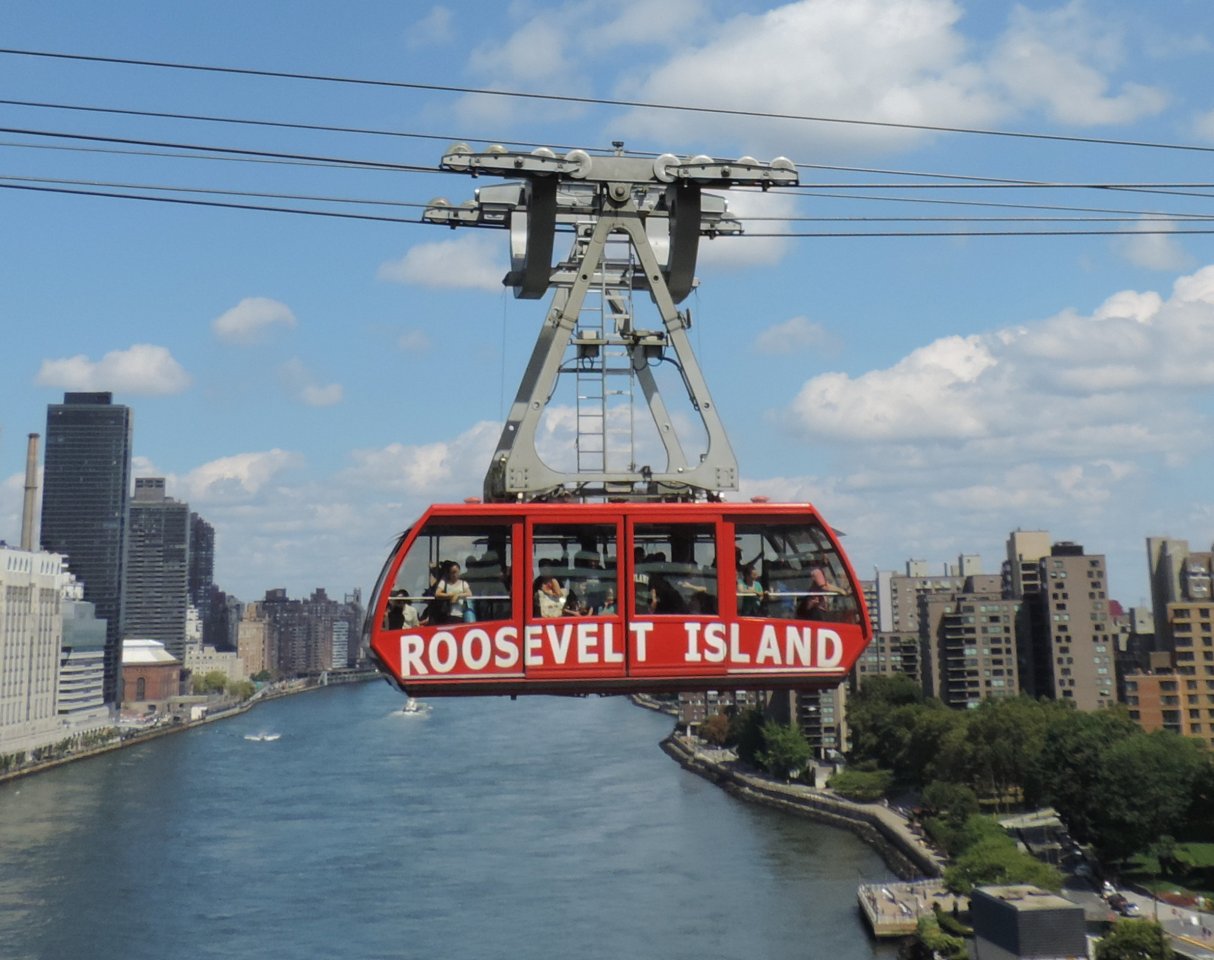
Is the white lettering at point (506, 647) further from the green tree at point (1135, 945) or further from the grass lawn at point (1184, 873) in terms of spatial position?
the grass lawn at point (1184, 873)

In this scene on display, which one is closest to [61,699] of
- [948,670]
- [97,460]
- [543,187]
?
[948,670]

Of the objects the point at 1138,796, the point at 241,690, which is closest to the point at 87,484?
the point at 241,690

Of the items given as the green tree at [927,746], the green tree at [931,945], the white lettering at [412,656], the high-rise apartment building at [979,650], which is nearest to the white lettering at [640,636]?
the white lettering at [412,656]

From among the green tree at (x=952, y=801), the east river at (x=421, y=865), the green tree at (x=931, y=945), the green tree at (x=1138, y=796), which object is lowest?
the green tree at (x=931, y=945)

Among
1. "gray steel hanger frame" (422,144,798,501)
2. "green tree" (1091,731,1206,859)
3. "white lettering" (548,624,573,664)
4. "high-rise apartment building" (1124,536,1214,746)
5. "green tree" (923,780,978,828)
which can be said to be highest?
"gray steel hanger frame" (422,144,798,501)

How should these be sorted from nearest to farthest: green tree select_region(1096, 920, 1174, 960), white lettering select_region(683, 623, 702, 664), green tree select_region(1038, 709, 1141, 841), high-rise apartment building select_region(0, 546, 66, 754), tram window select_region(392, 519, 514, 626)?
1. tram window select_region(392, 519, 514, 626)
2. white lettering select_region(683, 623, 702, 664)
3. green tree select_region(1096, 920, 1174, 960)
4. green tree select_region(1038, 709, 1141, 841)
5. high-rise apartment building select_region(0, 546, 66, 754)

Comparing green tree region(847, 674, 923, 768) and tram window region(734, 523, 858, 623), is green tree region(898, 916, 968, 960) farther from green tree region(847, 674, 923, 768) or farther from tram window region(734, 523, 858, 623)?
tram window region(734, 523, 858, 623)

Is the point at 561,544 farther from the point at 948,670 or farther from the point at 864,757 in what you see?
the point at 948,670

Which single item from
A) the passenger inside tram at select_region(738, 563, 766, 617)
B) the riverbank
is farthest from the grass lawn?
the passenger inside tram at select_region(738, 563, 766, 617)
